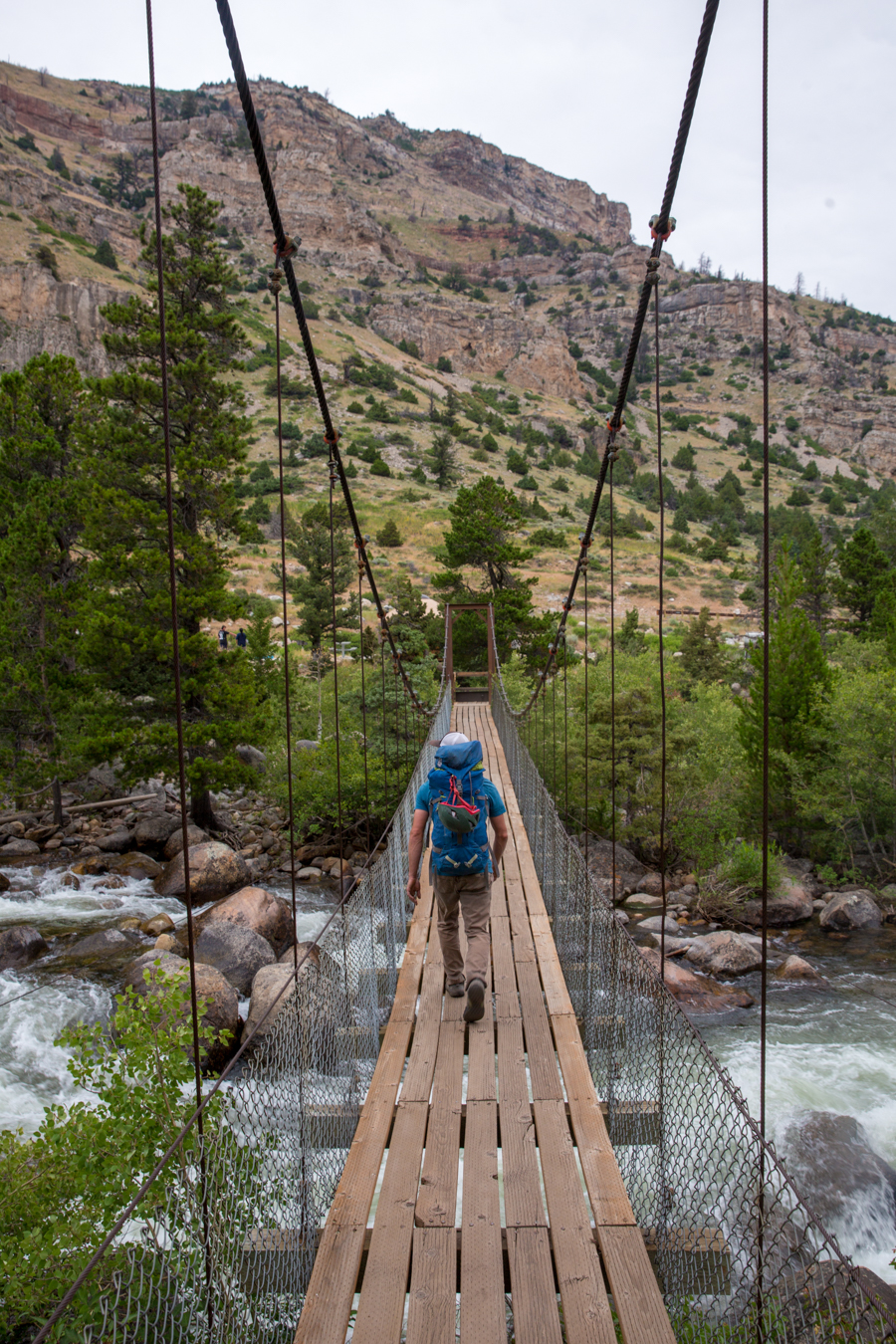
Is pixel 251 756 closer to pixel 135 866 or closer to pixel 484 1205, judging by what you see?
pixel 135 866

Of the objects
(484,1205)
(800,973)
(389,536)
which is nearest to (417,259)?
(389,536)

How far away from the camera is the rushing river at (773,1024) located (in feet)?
14.7

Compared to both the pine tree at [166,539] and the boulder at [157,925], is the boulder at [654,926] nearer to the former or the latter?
the boulder at [157,925]

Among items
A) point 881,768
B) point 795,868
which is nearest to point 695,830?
point 795,868

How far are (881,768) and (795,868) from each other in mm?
1686

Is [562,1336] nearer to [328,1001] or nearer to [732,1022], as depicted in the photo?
[328,1001]

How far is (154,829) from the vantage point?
935 cm

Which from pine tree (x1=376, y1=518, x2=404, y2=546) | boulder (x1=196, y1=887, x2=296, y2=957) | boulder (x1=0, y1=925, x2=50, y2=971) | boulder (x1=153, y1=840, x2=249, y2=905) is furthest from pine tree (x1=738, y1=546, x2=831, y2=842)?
pine tree (x1=376, y1=518, x2=404, y2=546)

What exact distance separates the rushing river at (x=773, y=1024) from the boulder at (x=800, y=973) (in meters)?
0.11

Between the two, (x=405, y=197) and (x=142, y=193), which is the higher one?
(x=405, y=197)

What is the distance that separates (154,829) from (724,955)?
657 cm

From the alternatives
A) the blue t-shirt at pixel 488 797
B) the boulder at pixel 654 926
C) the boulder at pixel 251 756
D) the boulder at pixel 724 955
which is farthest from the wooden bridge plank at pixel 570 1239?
the boulder at pixel 251 756

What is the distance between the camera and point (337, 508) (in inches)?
770

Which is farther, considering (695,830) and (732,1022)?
(695,830)
